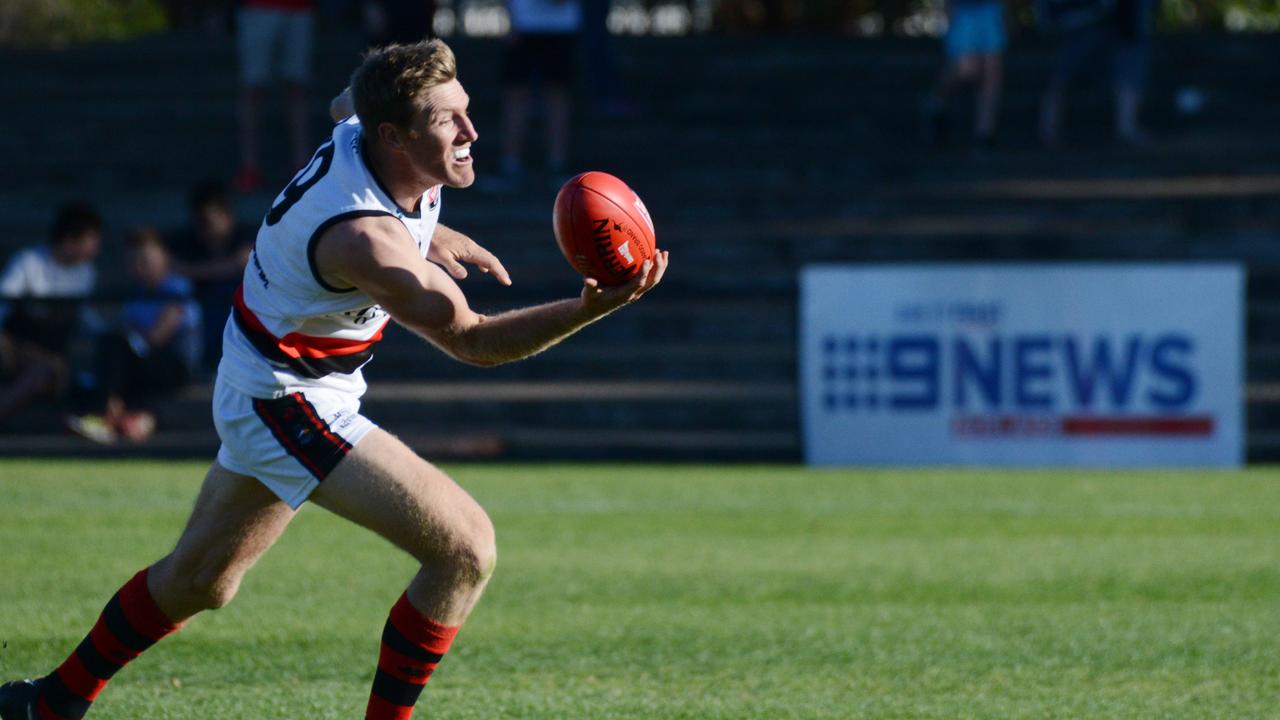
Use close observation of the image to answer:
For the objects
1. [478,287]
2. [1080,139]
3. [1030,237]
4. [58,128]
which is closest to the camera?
[478,287]

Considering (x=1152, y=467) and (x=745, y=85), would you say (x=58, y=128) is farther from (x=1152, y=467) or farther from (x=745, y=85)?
(x=1152, y=467)

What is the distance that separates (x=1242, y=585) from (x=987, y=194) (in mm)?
7892

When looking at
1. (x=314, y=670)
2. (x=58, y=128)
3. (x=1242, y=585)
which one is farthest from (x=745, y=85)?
(x=314, y=670)

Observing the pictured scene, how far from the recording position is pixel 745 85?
720 inches

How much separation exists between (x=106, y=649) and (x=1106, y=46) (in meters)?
13.4

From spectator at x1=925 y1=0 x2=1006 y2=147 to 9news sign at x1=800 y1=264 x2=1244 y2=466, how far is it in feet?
11.3

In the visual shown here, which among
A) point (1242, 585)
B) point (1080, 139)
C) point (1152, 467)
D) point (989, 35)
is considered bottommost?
point (1152, 467)

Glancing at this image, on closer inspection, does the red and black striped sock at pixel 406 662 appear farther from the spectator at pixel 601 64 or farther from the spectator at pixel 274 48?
the spectator at pixel 601 64

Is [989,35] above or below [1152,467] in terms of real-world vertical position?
above

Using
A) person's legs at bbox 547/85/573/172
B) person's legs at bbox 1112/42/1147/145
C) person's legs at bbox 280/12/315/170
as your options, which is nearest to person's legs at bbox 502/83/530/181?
person's legs at bbox 547/85/573/172

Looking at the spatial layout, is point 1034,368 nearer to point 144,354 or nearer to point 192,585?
point 144,354

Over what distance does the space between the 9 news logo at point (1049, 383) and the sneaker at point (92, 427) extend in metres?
5.86

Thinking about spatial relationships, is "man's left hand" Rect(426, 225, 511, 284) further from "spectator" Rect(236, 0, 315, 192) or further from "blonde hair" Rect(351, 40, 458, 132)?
"spectator" Rect(236, 0, 315, 192)

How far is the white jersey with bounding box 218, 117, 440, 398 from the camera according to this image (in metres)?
4.62
